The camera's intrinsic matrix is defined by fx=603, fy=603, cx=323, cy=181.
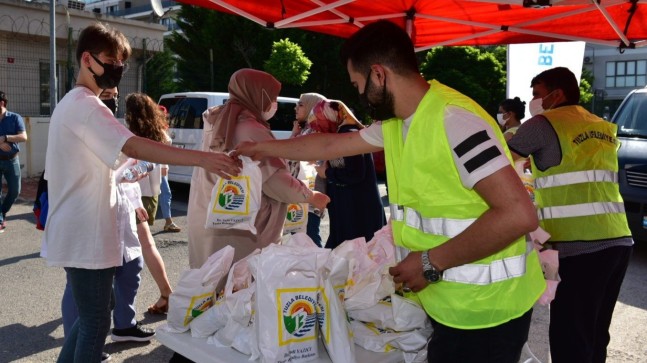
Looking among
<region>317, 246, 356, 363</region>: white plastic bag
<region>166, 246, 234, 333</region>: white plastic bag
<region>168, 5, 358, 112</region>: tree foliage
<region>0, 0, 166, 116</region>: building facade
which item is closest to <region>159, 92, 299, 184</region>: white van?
<region>0, 0, 166, 116</region>: building facade

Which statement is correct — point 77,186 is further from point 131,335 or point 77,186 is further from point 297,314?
point 131,335

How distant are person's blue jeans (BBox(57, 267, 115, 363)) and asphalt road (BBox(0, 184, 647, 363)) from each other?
0.26 metres

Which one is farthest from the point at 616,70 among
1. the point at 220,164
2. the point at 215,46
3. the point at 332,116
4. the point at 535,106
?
the point at 220,164

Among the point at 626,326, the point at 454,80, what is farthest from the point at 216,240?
the point at 454,80

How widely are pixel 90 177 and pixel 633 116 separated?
7586mm

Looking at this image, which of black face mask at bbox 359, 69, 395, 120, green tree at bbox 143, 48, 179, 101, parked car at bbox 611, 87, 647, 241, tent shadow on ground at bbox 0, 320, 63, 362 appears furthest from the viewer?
green tree at bbox 143, 48, 179, 101

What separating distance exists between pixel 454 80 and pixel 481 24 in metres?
24.1

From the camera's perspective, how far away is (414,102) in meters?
2.03

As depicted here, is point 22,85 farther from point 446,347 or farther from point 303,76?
point 446,347

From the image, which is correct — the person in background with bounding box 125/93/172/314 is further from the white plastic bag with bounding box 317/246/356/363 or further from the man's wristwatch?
the man's wristwatch

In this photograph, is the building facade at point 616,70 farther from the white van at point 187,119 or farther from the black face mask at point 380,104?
the black face mask at point 380,104

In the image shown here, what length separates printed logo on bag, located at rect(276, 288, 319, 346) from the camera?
7.34ft

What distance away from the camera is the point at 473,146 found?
1828 millimetres

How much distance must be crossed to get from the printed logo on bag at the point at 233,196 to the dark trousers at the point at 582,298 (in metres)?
1.77
